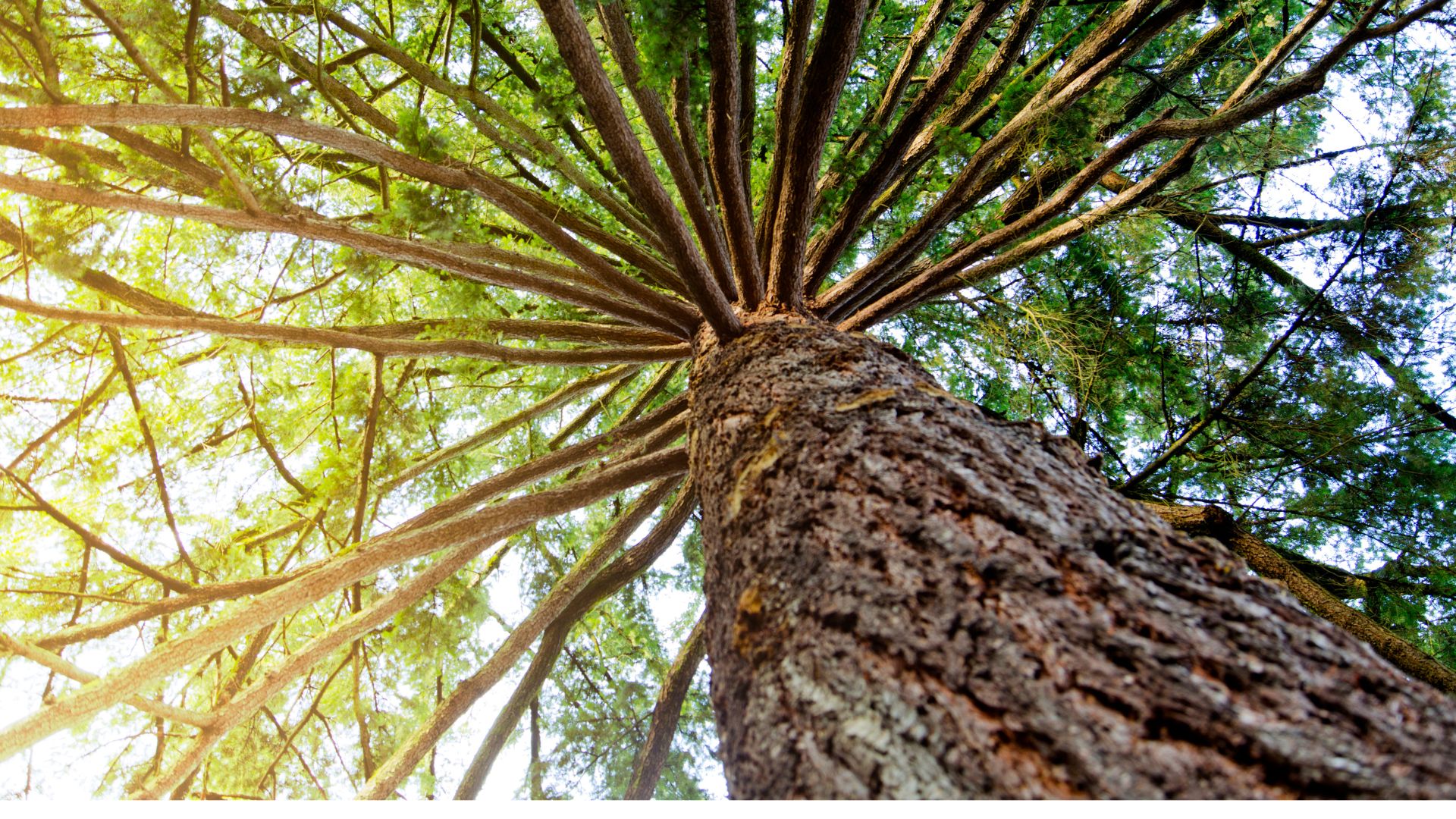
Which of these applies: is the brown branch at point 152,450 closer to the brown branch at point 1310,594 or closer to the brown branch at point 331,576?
the brown branch at point 331,576

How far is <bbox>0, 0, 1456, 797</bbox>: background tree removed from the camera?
1964mm

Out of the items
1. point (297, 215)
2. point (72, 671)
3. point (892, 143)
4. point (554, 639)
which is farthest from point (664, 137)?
point (554, 639)

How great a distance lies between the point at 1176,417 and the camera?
4.39m

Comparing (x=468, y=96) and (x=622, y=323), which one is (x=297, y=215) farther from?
(x=622, y=323)

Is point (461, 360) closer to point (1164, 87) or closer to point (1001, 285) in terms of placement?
point (1001, 285)

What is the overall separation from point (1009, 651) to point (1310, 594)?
1649 millimetres

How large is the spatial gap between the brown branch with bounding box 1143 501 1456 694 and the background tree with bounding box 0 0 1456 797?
0.04 feet

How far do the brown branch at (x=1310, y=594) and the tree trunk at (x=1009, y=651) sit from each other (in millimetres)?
869

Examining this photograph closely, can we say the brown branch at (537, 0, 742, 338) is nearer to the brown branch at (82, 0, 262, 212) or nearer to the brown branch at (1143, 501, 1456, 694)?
the brown branch at (82, 0, 262, 212)

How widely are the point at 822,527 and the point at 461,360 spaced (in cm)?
317

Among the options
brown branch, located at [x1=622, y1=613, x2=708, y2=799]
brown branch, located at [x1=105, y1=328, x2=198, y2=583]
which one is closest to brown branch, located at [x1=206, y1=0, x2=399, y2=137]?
brown branch, located at [x1=105, y1=328, x2=198, y2=583]

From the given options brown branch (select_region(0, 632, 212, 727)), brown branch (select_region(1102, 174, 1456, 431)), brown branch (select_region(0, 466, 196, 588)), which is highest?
brown branch (select_region(1102, 174, 1456, 431))

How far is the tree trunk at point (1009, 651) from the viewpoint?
2.49ft

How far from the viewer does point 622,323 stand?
4516 millimetres
